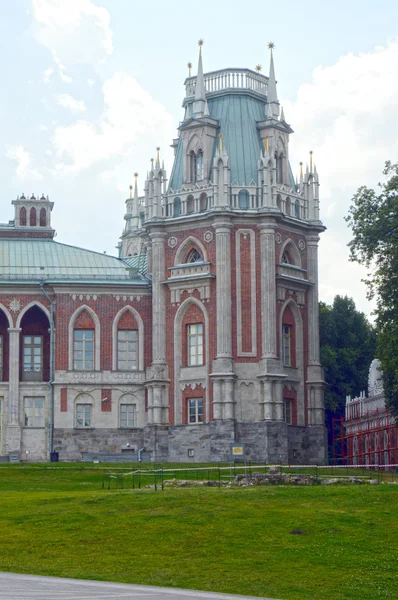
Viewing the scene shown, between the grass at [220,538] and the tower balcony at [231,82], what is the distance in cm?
3760

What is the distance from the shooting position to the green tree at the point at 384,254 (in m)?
65.5

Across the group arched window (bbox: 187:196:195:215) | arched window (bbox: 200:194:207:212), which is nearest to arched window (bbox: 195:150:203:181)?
arched window (bbox: 187:196:195:215)

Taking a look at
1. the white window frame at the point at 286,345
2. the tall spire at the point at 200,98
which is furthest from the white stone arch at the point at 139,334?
the tall spire at the point at 200,98

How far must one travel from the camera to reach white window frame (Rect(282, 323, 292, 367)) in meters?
75.6

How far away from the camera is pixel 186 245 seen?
7581 cm

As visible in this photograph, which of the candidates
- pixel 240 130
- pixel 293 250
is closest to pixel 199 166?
pixel 240 130

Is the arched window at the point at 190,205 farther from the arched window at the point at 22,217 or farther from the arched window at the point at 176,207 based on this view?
the arched window at the point at 22,217

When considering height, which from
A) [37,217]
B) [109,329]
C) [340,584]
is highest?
[37,217]

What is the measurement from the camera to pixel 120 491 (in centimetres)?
4738

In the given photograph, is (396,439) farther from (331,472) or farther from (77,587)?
(77,587)

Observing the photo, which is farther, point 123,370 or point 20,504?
point 123,370

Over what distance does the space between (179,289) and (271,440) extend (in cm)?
1065

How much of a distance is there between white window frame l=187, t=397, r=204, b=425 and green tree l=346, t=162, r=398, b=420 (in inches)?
438

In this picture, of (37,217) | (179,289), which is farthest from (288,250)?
(37,217)
